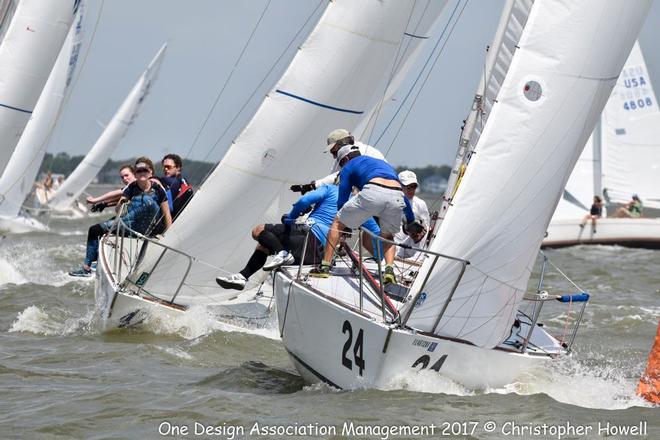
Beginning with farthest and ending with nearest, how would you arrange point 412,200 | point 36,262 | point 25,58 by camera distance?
1. point 36,262
2. point 25,58
3. point 412,200

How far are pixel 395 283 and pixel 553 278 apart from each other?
10951 mm

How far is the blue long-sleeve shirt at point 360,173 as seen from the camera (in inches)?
288

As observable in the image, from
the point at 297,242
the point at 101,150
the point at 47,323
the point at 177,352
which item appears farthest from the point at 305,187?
the point at 101,150

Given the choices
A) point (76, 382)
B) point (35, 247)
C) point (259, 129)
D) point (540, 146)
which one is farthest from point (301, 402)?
point (35, 247)

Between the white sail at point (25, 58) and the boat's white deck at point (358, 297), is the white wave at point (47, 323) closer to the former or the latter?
the boat's white deck at point (358, 297)

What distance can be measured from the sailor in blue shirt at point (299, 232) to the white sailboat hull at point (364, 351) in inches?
25.7

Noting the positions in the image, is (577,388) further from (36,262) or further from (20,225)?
(20,225)

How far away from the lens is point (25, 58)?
12.8 m

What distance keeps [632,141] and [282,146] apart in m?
20.8

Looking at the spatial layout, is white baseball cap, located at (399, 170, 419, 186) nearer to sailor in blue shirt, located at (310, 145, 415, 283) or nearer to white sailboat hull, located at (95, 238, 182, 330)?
sailor in blue shirt, located at (310, 145, 415, 283)

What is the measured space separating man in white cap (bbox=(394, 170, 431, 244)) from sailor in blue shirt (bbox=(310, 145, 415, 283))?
1.66 m

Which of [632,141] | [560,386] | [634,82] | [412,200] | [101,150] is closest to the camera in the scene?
[560,386]

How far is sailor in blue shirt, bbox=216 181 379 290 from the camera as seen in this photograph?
7930 millimetres

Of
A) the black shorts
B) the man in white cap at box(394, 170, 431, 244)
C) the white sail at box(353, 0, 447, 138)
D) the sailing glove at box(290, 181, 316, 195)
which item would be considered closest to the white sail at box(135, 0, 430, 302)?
the white sail at box(353, 0, 447, 138)
